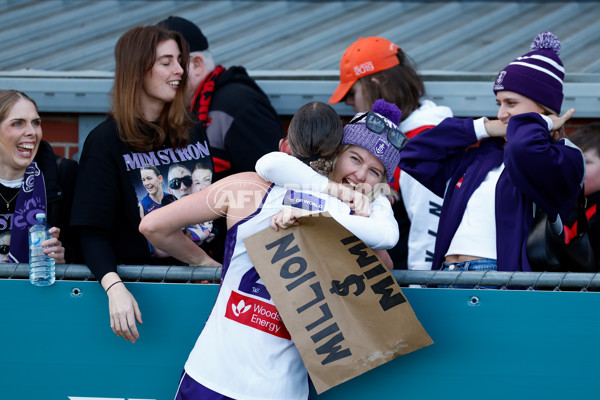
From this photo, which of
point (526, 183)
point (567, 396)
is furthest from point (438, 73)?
point (567, 396)

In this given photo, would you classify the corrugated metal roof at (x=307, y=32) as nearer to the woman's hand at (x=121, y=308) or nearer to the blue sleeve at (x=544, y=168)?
the blue sleeve at (x=544, y=168)

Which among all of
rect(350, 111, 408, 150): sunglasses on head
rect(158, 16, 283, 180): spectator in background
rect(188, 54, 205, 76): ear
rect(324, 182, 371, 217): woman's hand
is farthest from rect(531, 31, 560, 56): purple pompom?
rect(188, 54, 205, 76): ear

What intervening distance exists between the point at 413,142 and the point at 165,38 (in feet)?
3.74

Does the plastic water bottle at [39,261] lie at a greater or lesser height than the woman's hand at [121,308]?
greater

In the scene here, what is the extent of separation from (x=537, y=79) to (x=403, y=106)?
821mm

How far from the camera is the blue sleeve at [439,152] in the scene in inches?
127

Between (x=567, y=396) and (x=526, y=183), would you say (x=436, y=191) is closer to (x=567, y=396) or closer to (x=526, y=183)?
(x=526, y=183)

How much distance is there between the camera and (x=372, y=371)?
108 inches

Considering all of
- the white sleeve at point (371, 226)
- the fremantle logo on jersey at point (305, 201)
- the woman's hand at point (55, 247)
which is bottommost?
the white sleeve at point (371, 226)

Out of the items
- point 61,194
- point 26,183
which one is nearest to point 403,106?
point 61,194

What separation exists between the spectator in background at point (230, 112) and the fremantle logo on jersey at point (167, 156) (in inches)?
12.8

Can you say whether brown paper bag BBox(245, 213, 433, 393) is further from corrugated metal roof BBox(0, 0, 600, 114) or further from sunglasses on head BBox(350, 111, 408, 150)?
corrugated metal roof BBox(0, 0, 600, 114)

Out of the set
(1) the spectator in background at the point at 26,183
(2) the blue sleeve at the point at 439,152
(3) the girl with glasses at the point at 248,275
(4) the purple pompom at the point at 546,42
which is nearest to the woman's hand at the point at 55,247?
(1) the spectator in background at the point at 26,183

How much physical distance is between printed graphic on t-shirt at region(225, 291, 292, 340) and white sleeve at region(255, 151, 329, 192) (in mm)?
397
